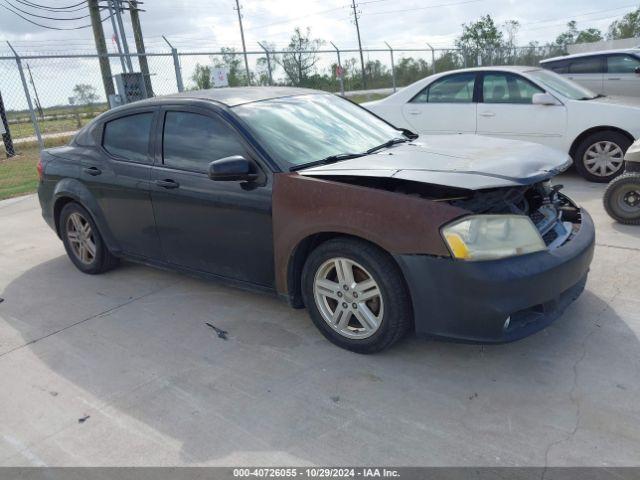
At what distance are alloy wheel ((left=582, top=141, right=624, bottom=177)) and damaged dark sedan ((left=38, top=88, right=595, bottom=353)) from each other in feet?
12.3

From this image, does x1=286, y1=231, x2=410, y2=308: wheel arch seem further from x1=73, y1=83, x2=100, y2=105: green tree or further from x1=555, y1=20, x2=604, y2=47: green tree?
x1=555, y1=20, x2=604, y2=47: green tree

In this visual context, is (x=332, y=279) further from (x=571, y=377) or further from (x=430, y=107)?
(x=430, y=107)

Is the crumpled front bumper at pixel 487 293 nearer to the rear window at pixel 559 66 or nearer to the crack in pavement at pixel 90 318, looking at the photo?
the crack in pavement at pixel 90 318

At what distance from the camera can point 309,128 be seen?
3918 millimetres

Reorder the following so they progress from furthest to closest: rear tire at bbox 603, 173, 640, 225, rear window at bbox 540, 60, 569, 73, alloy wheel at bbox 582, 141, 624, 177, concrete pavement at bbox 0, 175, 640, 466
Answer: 1. rear window at bbox 540, 60, 569, 73
2. alloy wheel at bbox 582, 141, 624, 177
3. rear tire at bbox 603, 173, 640, 225
4. concrete pavement at bbox 0, 175, 640, 466

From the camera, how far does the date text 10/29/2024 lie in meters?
2.39

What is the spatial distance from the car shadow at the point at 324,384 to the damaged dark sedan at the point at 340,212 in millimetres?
284

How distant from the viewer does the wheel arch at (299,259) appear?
334 cm

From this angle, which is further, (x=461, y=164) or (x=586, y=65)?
(x=586, y=65)

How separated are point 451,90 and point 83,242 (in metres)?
5.55

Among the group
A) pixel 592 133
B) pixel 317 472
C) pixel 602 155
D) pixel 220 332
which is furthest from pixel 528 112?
pixel 317 472

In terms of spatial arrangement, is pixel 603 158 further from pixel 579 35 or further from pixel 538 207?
pixel 579 35

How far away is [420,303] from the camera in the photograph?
117 inches

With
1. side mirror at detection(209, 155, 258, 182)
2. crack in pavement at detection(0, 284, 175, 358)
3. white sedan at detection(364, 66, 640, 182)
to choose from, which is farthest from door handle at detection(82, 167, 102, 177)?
white sedan at detection(364, 66, 640, 182)
